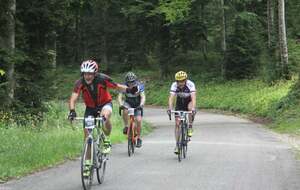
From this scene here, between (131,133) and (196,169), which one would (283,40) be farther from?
(196,169)

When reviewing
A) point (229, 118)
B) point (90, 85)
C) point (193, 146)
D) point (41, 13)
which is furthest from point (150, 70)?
point (90, 85)

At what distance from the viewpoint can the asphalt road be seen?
34.8 ft

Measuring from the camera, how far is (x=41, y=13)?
2200cm

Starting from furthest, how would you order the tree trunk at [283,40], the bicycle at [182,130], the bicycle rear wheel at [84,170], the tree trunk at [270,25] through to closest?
the tree trunk at [270,25] < the tree trunk at [283,40] < the bicycle at [182,130] < the bicycle rear wheel at [84,170]

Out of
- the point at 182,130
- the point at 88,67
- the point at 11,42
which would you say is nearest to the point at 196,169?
the point at 182,130

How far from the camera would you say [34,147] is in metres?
14.2

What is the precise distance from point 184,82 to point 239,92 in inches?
984

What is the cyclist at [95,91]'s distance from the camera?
1055 cm

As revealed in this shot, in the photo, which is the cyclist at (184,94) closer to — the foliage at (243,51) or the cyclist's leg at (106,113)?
the cyclist's leg at (106,113)

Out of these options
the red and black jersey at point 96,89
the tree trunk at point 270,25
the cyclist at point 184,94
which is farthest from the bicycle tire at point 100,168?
the tree trunk at point 270,25

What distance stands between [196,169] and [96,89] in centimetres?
317

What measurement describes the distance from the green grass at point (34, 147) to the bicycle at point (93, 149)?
172 centimetres

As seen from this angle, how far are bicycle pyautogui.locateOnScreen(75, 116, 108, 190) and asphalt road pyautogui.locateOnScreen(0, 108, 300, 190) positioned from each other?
15.2 inches

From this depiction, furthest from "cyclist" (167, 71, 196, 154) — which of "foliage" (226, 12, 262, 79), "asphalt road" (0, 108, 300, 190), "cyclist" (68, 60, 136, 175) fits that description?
"foliage" (226, 12, 262, 79)
